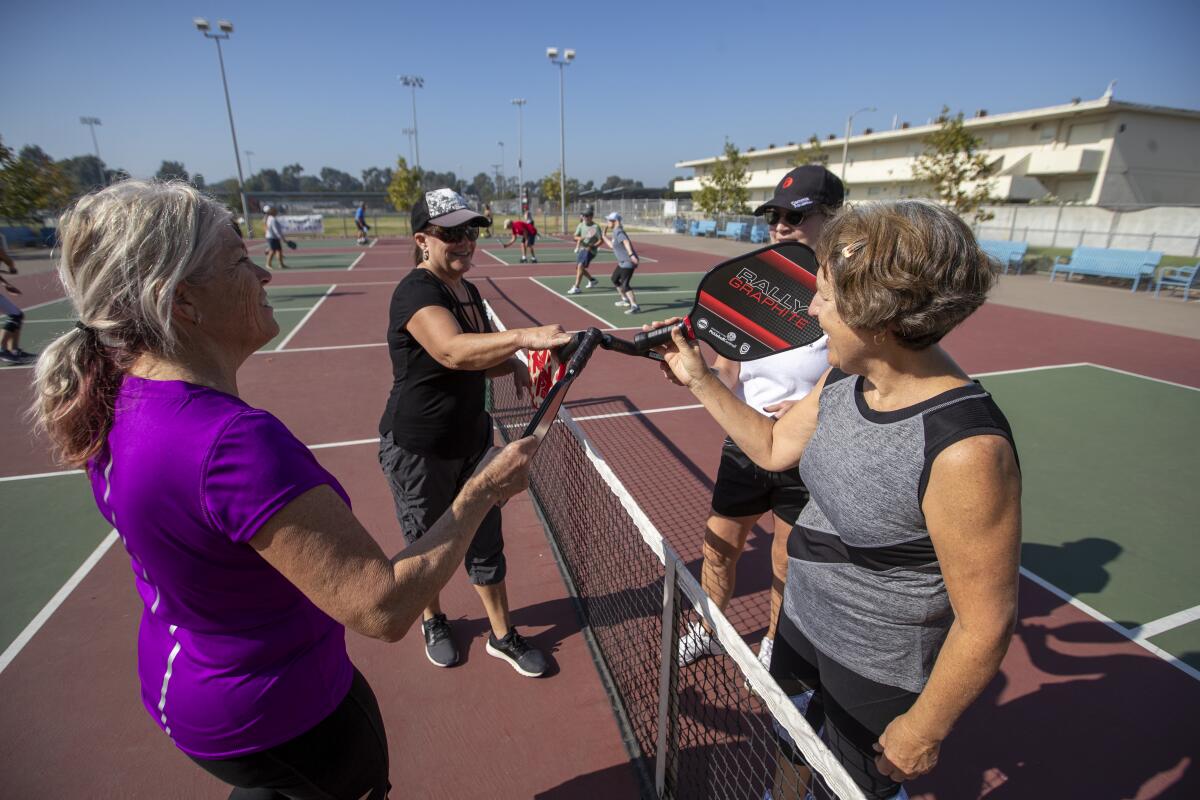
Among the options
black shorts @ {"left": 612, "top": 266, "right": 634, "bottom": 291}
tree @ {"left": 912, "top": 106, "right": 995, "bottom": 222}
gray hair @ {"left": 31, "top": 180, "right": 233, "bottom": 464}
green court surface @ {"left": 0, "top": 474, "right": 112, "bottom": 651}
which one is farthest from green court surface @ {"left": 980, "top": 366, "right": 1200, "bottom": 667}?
tree @ {"left": 912, "top": 106, "right": 995, "bottom": 222}

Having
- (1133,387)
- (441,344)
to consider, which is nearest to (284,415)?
(441,344)

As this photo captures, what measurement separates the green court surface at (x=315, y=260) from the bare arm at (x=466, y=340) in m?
21.6

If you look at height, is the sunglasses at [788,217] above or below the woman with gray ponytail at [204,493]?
above

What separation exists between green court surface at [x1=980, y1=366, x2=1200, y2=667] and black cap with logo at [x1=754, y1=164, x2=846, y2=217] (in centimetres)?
338

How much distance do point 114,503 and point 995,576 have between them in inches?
79.7

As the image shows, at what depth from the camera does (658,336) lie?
2428mm

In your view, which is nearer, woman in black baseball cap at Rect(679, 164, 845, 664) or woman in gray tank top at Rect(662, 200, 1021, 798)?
woman in gray tank top at Rect(662, 200, 1021, 798)

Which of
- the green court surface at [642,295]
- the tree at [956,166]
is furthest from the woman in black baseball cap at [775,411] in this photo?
the tree at [956,166]

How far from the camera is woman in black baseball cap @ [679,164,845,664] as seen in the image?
2.76 metres

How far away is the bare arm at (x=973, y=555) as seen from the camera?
1.34 meters

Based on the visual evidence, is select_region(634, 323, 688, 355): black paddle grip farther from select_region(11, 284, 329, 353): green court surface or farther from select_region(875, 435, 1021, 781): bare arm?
select_region(11, 284, 329, 353): green court surface

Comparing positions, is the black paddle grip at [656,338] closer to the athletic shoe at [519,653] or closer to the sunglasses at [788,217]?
the sunglasses at [788,217]

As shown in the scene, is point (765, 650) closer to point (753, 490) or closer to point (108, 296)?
point (753, 490)

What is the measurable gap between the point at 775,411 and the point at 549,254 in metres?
25.1
